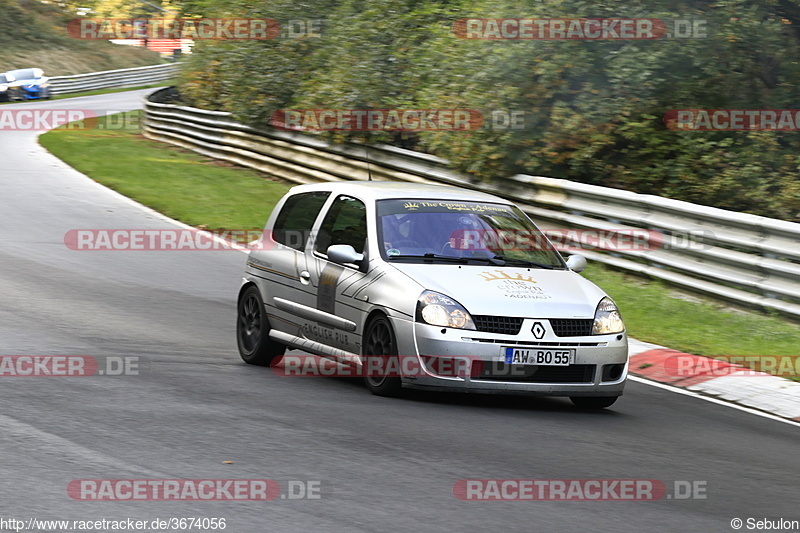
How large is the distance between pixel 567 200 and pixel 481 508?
10132mm

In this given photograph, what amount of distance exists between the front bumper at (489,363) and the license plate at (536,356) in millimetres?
29

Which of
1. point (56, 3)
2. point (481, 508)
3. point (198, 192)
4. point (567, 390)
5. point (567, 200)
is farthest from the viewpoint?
point (56, 3)

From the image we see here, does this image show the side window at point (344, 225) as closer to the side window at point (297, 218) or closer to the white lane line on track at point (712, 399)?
the side window at point (297, 218)

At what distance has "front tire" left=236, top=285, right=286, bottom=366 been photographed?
9.61 m

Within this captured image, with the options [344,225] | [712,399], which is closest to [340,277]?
[344,225]

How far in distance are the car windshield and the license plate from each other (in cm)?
99

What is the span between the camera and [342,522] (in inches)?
201

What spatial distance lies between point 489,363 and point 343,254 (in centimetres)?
151

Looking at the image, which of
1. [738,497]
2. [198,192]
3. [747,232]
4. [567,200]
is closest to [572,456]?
[738,497]

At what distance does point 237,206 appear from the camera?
19953 millimetres

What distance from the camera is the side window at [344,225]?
29.3ft

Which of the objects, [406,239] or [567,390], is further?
[406,239]

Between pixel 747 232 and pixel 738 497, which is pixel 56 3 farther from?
pixel 738 497

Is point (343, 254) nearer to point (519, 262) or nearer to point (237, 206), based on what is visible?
point (519, 262)
